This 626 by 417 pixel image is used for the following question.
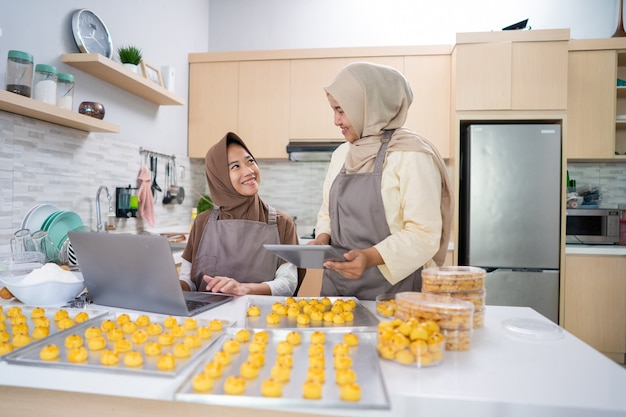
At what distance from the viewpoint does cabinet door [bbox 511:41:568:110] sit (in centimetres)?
332

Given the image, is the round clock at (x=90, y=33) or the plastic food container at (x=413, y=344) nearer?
the plastic food container at (x=413, y=344)

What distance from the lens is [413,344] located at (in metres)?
0.87

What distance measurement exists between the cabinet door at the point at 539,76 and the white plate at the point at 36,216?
333 centimetres

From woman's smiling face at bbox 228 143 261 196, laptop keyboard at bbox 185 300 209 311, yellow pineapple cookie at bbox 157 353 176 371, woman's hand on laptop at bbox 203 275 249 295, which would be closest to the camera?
yellow pineapple cookie at bbox 157 353 176 371

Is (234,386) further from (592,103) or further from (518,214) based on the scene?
(592,103)

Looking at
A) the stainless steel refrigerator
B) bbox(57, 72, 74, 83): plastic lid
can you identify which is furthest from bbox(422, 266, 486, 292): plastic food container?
the stainless steel refrigerator

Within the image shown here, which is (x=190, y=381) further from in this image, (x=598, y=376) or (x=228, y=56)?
(x=228, y=56)

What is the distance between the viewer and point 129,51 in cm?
278

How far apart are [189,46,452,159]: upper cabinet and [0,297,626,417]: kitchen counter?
9.91 feet

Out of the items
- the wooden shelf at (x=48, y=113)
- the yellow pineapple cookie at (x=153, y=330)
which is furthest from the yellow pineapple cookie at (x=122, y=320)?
the wooden shelf at (x=48, y=113)

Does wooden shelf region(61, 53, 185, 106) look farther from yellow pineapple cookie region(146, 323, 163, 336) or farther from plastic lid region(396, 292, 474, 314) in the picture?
plastic lid region(396, 292, 474, 314)

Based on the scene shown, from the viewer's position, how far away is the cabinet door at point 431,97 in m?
3.75

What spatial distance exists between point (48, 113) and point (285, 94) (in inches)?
90.9

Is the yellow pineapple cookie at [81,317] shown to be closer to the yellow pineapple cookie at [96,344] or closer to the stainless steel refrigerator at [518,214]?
the yellow pineapple cookie at [96,344]
